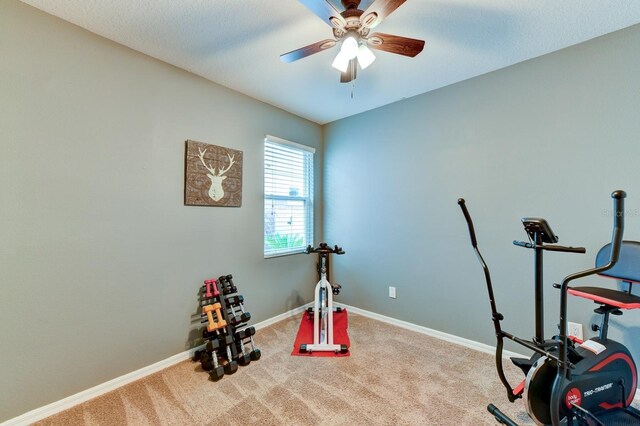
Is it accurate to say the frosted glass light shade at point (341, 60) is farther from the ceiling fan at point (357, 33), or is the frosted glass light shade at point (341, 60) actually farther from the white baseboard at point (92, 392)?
the white baseboard at point (92, 392)

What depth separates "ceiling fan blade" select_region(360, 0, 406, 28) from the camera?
1.34m

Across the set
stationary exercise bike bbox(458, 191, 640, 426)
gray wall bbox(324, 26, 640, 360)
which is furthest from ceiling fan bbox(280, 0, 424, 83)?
stationary exercise bike bbox(458, 191, 640, 426)

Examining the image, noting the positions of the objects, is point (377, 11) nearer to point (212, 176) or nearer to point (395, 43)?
point (395, 43)

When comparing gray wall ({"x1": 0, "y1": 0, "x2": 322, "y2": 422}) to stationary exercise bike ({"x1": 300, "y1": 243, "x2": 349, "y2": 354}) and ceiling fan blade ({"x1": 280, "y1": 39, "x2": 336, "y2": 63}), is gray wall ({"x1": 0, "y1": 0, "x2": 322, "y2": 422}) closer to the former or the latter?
stationary exercise bike ({"x1": 300, "y1": 243, "x2": 349, "y2": 354})

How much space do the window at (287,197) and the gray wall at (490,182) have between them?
0.46 metres

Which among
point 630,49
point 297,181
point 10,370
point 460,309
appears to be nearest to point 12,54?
point 10,370

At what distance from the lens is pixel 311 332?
2.80 meters

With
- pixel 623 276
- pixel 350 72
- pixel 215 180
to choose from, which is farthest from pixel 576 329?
pixel 215 180

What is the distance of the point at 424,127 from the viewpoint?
282 centimetres

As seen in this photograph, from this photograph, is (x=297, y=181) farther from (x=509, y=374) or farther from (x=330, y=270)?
(x=509, y=374)

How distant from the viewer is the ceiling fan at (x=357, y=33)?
4.52 feet

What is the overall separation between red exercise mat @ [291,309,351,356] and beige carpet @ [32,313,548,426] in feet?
0.35

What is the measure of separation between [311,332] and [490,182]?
7.51ft

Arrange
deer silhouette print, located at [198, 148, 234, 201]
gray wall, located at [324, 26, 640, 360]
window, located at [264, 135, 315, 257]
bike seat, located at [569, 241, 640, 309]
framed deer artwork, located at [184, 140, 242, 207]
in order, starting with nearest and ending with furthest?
1. bike seat, located at [569, 241, 640, 309]
2. gray wall, located at [324, 26, 640, 360]
3. framed deer artwork, located at [184, 140, 242, 207]
4. deer silhouette print, located at [198, 148, 234, 201]
5. window, located at [264, 135, 315, 257]
